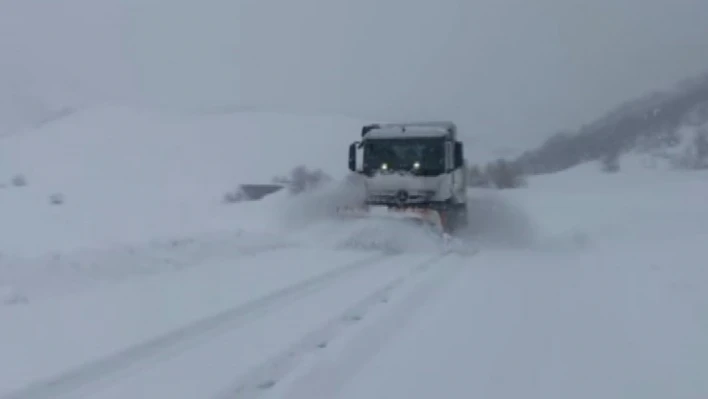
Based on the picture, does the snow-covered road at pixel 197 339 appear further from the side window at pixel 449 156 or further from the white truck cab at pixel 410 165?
the side window at pixel 449 156

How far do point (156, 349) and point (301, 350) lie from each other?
109cm

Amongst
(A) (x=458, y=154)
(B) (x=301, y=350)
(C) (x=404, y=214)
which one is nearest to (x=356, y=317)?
(B) (x=301, y=350)

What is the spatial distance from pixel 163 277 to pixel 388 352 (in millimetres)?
4967

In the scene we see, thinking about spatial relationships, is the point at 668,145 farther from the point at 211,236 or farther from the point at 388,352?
the point at 388,352

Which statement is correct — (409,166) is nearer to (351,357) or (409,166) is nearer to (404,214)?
(404,214)

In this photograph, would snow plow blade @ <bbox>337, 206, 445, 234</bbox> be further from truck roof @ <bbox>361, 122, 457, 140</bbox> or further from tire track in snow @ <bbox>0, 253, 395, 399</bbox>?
tire track in snow @ <bbox>0, 253, 395, 399</bbox>

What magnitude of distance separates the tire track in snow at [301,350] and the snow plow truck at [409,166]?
29.4 feet

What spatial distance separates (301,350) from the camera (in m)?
6.17

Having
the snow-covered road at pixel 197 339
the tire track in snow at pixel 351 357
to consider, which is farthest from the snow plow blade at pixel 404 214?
the tire track in snow at pixel 351 357

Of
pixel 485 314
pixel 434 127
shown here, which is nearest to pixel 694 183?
pixel 434 127

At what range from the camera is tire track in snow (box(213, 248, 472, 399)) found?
5.03 metres

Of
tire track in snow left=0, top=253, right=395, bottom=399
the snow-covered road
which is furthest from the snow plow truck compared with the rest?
tire track in snow left=0, top=253, right=395, bottom=399

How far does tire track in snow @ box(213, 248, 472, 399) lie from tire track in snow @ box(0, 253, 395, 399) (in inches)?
29.9

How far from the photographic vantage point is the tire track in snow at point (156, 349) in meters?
4.93
